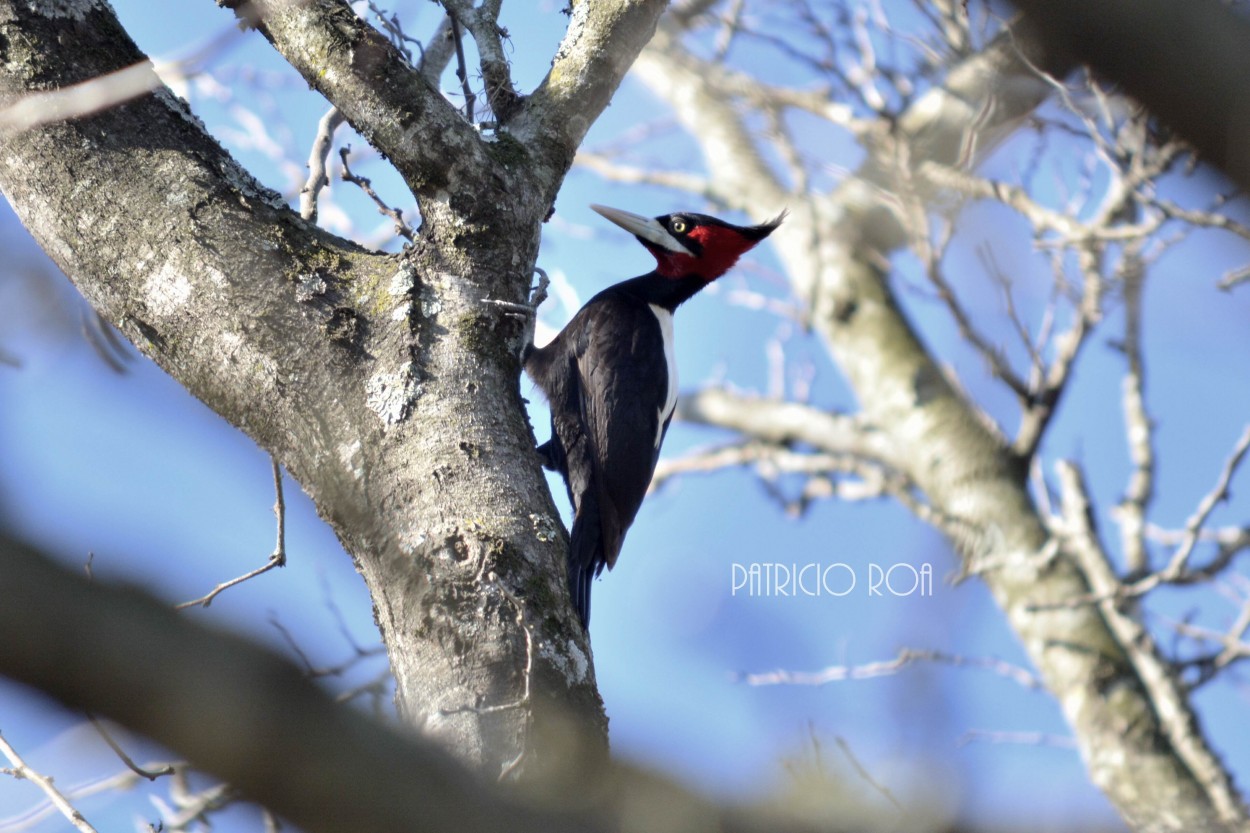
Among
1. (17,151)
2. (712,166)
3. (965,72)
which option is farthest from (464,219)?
(712,166)

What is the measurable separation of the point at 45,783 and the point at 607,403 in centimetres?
203

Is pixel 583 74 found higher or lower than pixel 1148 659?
→ higher

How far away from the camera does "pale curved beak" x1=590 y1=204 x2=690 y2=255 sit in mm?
4445

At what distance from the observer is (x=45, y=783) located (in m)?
2.10

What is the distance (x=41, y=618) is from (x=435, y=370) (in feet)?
4.80

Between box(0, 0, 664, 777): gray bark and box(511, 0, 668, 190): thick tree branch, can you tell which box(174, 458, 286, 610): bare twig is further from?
box(511, 0, 668, 190): thick tree branch

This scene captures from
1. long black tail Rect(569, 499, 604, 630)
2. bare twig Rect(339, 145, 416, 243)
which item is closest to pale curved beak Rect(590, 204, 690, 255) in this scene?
long black tail Rect(569, 499, 604, 630)

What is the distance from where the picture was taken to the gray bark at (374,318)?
5.85 ft

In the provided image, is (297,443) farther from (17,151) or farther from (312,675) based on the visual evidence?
(312,675)

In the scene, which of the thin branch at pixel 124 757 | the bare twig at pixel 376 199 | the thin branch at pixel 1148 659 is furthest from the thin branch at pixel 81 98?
the thin branch at pixel 1148 659

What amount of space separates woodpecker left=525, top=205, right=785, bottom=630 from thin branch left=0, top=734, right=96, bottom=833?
4.58 feet

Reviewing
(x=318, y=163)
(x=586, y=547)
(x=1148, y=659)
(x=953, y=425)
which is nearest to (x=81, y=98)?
(x=318, y=163)

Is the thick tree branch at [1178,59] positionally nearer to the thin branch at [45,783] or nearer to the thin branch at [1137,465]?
the thin branch at [45,783]

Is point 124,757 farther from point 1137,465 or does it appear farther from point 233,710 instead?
point 1137,465
